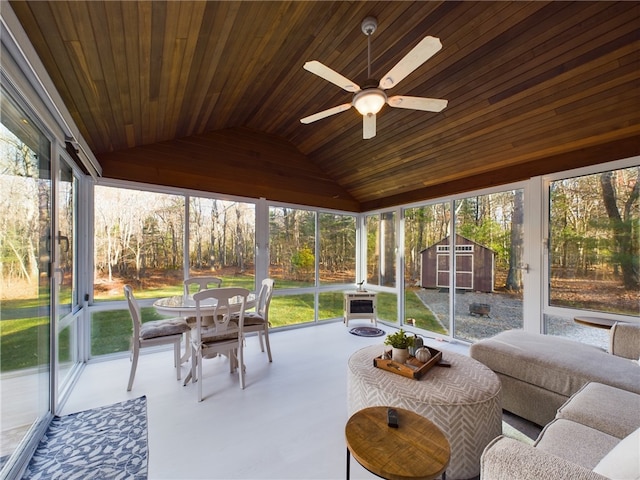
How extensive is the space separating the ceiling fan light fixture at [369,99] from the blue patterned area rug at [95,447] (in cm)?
274

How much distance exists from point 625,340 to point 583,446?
1.60 m

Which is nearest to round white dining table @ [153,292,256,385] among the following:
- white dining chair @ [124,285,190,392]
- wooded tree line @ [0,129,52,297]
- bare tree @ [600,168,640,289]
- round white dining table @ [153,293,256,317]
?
round white dining table @ [153,293,256,317]

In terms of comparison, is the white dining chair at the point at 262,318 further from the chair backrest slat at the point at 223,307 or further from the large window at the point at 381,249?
the large window at the point at 381,249

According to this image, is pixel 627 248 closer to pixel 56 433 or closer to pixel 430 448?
pixel 430 448

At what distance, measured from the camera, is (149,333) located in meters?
2.71

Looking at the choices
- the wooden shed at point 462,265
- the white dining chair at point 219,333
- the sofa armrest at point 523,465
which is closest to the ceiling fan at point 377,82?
the white dining chair at point 219,333

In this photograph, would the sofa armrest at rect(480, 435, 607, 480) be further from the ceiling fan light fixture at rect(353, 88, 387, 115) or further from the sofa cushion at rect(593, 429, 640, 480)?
the ceiling fan light fixture at rect(353, 88, 387, 115)

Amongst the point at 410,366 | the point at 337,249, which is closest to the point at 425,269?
the point at 337,249

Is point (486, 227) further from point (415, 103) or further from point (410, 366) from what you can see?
point (410, 366)

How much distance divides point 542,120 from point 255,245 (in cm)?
390

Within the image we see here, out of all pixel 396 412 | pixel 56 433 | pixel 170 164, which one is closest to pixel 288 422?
pixel 396 412

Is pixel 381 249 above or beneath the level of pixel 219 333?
above

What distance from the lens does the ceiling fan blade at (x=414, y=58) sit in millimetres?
1469

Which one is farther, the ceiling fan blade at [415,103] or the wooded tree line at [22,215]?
the ceiling fan blade at [415,103]
